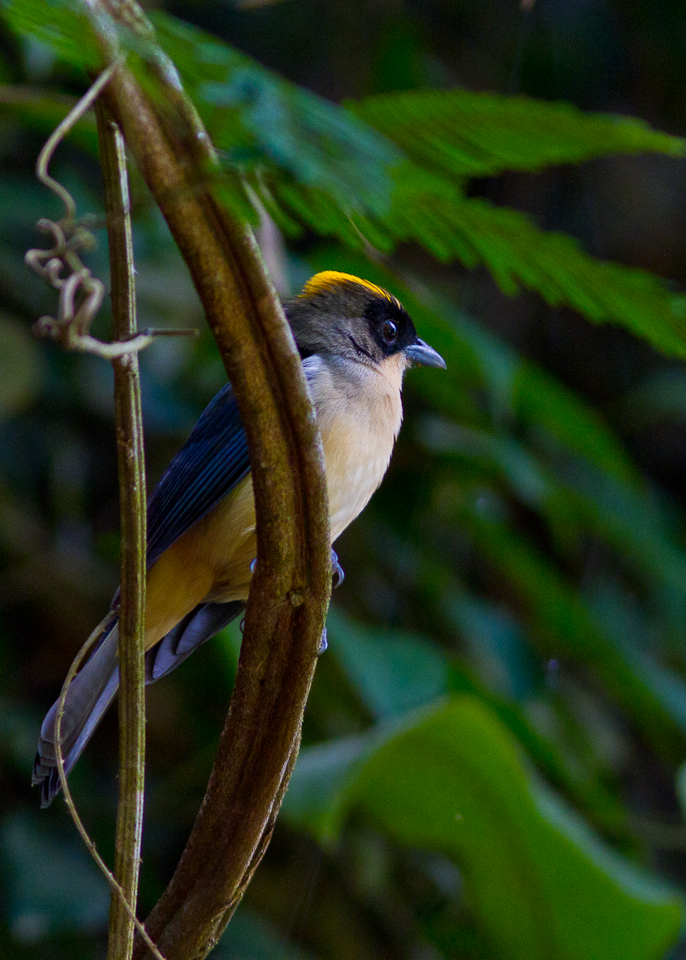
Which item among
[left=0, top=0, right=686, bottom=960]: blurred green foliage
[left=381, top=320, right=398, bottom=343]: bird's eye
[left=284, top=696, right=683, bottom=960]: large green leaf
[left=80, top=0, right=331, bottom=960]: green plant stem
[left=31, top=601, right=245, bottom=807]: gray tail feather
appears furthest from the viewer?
[left=381, top=320, right=398, bottom=343]: bird's eye

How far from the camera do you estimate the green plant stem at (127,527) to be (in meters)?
0.96

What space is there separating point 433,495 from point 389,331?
1.53 m

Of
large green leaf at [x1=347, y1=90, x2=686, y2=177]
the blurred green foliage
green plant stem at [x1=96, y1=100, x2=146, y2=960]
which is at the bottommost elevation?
the blurred green foliage

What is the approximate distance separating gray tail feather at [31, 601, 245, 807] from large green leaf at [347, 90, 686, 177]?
3.39 ft

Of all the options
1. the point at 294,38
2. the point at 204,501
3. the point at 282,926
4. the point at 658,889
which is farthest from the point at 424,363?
the point at 294,38

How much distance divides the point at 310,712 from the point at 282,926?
803 millimetres

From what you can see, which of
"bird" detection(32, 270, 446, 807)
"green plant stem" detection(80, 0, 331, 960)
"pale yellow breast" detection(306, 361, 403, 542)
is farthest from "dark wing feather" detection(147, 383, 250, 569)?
"green plant stem" detection(80, 0, 331, 960)

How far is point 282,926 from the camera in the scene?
12.5 feet

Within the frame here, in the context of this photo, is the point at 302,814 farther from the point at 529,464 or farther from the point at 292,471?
the point at 529,464

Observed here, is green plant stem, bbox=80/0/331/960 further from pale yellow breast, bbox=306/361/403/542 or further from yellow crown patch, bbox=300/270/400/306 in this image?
yellow crown patch, bbox=300/270/400/306

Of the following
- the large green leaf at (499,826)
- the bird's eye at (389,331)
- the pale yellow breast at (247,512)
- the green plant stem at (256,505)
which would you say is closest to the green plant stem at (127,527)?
the green plant stem at (256,505)

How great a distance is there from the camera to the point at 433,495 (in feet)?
13.2

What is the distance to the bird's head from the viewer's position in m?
2.48

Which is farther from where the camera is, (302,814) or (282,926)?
(282,926)
